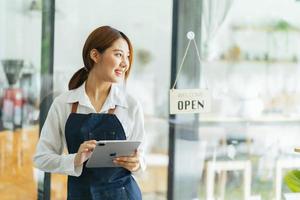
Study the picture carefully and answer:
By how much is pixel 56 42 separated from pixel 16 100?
346 mm

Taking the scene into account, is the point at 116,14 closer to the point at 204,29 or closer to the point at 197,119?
the point at 204,29

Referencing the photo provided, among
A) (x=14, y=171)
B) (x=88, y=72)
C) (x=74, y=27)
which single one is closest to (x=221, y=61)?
(x=74, y=27)

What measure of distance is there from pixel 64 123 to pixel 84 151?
0.57 ft

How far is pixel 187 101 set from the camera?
2.72 m

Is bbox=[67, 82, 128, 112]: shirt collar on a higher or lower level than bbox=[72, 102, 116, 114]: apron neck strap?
higher

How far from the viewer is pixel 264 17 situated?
2.91m

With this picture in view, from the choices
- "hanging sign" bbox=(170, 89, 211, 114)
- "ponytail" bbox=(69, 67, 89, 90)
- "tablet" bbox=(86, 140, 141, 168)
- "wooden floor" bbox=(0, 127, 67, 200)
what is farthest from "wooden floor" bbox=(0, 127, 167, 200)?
"tablet" bbox=(86, 140, 141, 168)

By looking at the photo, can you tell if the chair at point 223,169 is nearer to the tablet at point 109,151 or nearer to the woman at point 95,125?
the woman at point 95,125

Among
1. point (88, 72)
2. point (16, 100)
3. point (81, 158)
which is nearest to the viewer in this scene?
point (81, 158)

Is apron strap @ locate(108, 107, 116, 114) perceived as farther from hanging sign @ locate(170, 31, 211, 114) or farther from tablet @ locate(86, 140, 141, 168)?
hanging sign @ locate(170, 31, 211, 114)

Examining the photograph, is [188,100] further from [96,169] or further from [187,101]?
[96,169]

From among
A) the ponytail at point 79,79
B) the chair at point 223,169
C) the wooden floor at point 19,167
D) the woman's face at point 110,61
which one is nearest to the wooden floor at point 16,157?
the wooden floor at point 19,167

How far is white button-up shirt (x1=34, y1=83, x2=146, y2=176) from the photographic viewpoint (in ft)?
6.40

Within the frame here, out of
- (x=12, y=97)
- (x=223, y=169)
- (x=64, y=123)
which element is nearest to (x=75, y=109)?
(x=64, y=123)
